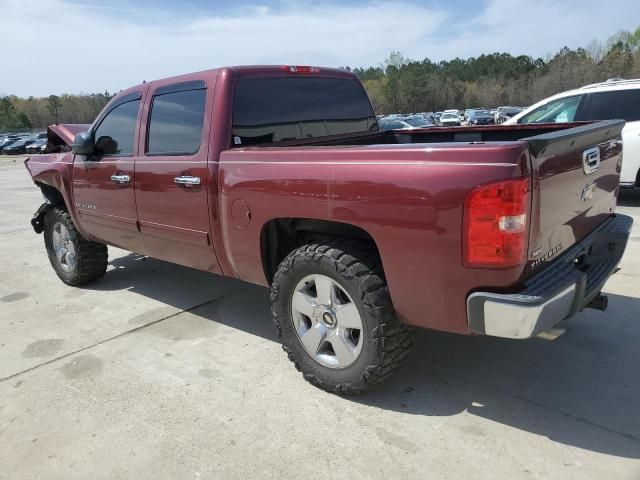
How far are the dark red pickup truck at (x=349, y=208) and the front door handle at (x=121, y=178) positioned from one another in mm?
25

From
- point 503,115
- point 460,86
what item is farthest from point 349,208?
point 460,86

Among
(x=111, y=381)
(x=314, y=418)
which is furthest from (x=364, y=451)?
(x=111, y=381)

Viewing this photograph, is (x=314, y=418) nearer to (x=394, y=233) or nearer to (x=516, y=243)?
(x=394, y=233)

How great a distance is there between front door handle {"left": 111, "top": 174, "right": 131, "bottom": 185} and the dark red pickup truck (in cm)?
2

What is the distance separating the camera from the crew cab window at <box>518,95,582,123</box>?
7824 millimetres

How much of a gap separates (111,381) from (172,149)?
1657mm

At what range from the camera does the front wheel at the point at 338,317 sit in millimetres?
2771

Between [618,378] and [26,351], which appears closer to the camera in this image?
[618,378]

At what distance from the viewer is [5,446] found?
2838 mm

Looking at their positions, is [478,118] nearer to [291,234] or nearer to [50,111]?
[291,234]

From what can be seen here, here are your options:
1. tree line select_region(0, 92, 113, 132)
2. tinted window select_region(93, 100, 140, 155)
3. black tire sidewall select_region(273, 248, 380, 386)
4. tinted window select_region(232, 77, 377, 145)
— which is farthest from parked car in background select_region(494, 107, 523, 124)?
tree line select_region(0, 92, 113, 132)

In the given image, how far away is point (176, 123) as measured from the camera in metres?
3.83

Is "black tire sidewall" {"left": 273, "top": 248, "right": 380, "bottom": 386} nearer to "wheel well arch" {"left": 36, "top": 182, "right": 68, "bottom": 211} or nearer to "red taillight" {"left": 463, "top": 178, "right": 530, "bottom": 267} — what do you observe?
"red taillight" {"left": 463, "top": 178, "right": 530, "bottom": 267}

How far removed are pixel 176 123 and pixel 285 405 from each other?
7.00ft
